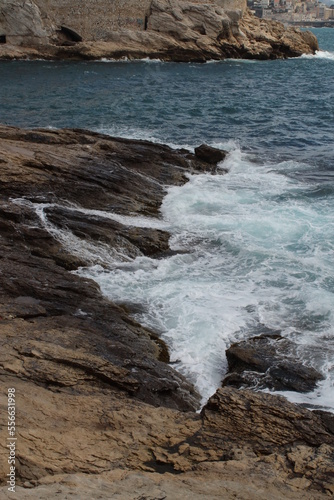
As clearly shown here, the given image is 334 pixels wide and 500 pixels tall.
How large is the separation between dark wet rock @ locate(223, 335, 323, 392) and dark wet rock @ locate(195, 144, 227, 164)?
10.1m

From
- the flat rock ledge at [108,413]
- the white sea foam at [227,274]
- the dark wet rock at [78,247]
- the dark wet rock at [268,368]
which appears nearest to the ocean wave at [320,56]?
the dark wet rock at [78,247]

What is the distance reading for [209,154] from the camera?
18.0 metres

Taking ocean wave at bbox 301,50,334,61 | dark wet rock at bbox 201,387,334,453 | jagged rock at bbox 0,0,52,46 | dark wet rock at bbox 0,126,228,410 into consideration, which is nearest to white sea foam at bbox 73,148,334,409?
dark wet rock at bbox 0,126,228,410

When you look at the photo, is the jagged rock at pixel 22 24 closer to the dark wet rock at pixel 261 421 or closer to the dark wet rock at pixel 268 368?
the dark wet rock at pixel 268 368

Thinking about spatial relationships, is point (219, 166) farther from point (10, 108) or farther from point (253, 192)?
point (10, 108)

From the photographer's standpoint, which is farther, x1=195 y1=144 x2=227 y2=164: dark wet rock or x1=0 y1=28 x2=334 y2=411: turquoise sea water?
x1=195 y1=144 x2=227 y2=164: dark wet rock

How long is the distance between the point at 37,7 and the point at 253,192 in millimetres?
37357

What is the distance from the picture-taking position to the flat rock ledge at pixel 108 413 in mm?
4629

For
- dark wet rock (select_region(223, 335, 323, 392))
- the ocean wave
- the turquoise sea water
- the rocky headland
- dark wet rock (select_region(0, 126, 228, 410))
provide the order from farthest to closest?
the ocean wave, the rocky headland, the turquoise sea water, dark wet rock (select_region(223, 335, 323, 392)), dark wet rock (select_region(0, 126, 228, 410))

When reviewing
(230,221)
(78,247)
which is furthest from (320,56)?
(78,247)

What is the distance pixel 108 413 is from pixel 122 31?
153ft

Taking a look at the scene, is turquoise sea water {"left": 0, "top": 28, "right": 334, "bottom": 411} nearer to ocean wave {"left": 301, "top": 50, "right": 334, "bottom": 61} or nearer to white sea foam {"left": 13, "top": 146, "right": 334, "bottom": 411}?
white sea foam {"left": 13, "top": 146, "right": 334, "bottom": 411}

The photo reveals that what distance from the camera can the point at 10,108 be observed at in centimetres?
2602

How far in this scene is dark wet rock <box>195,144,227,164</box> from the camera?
706 inches
